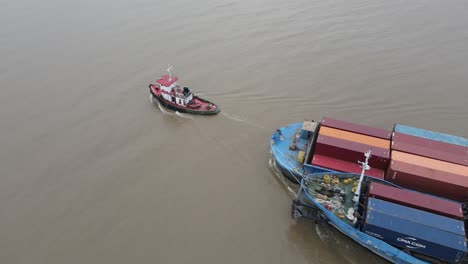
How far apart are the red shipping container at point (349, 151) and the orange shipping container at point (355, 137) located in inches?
14.1

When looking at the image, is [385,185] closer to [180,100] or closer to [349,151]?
[349,151]

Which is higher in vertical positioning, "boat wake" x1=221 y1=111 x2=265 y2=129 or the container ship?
"boat wake" x1=221 y1=111 x2=265 y2=129

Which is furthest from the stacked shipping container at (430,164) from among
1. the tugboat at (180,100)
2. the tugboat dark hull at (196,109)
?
the tugboat at (180,100)

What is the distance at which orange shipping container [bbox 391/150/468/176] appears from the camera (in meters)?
16.6

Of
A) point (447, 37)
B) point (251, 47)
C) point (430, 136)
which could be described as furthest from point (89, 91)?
point (447, 37)

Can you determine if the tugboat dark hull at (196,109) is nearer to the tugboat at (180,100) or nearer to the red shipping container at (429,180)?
the tugboat at (180,100)

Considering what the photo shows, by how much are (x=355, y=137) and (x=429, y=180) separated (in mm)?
4436

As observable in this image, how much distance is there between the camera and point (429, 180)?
16.2 m

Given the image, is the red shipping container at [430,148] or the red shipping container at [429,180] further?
the red shipping container at [430,148]

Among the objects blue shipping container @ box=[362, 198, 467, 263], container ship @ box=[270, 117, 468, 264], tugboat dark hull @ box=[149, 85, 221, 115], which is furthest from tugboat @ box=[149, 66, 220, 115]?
blue shipping container @ box=[362, 198, 467, 263]

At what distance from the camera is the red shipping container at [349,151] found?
58.0ft

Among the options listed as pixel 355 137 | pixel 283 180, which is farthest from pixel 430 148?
pixel 283 180

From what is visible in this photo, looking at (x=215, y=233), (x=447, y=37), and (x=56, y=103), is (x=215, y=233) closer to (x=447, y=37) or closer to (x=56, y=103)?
(x=56, y=103)

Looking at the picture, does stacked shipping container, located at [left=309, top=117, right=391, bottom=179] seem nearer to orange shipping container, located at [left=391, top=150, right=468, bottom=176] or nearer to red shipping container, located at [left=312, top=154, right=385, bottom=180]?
red shipping container, located at [left=312, top=154, right=385, bottom=180]
